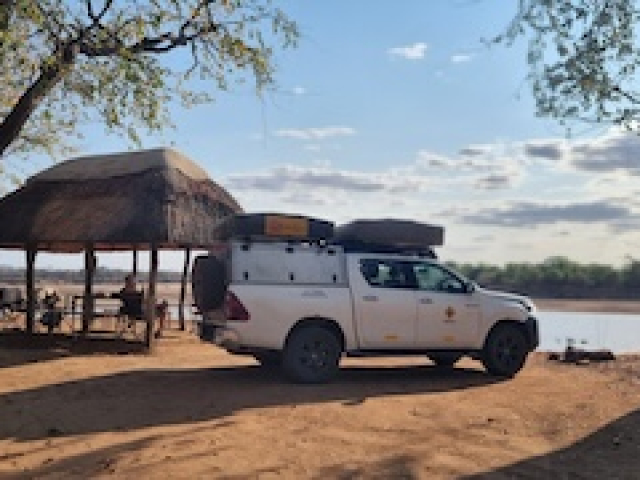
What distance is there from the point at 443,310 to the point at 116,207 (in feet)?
22.7

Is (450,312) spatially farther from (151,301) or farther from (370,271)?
(151,301)

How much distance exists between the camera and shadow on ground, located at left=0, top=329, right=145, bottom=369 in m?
14.5

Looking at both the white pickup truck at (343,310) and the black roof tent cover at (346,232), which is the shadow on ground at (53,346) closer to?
the white pickup truck at (343,310)

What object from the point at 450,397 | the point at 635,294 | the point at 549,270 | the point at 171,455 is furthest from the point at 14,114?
the point at 549,270

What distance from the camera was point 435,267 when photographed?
1261 cm

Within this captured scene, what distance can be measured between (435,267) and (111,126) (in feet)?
17.0

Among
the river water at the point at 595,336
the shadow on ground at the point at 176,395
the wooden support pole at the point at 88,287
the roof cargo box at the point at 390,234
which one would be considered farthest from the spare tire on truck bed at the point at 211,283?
the river water at the point at 595,336

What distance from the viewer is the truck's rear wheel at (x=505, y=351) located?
503 inches

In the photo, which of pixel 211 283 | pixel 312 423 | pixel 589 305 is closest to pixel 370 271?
pixel 211 283

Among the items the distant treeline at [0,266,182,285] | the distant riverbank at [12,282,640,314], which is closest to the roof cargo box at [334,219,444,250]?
the distant riverbank at [12,282,640,314]

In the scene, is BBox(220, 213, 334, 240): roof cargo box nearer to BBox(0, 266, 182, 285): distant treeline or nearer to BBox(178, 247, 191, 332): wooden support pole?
BBox(178, 247, 191, 332): wooden support pole

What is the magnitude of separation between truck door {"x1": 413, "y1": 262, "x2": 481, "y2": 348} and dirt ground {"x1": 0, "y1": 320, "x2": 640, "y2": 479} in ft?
1.99

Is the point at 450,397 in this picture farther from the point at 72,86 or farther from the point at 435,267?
the point at 72,86

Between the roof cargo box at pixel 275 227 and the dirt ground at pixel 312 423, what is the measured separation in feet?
6.71
